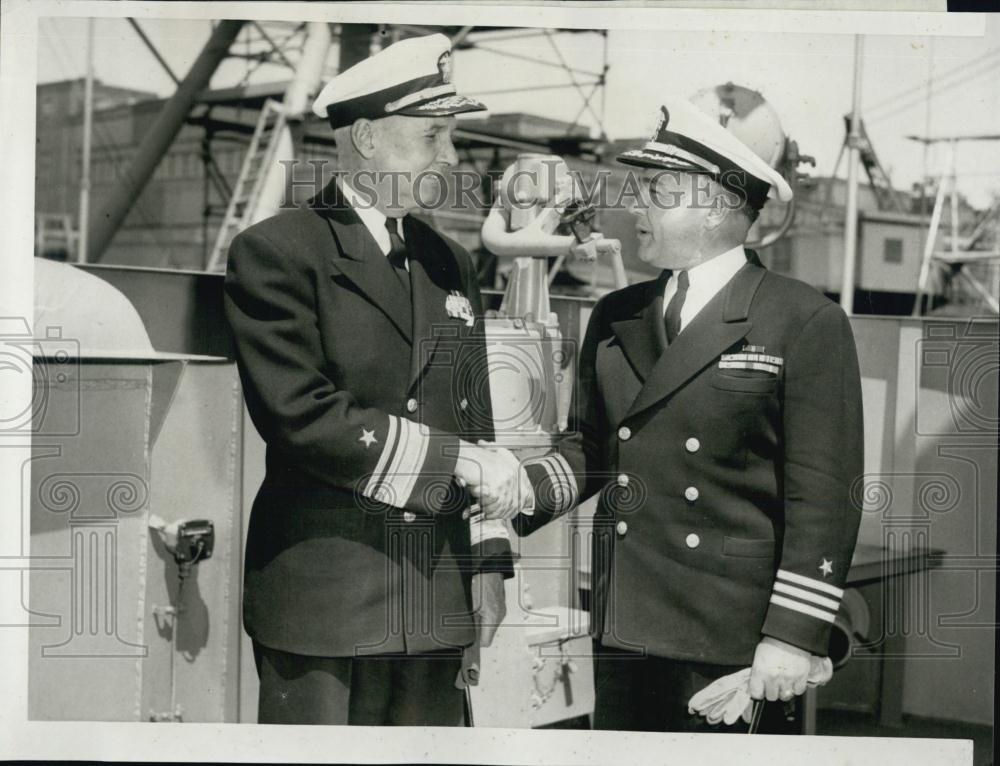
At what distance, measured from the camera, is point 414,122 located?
9.59 ft

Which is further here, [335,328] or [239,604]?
[239,604]

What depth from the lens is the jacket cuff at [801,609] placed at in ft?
8.93

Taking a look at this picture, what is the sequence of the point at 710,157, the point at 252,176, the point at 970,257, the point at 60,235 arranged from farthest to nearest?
the point at 60,235 → the point at 252,176 → the point at 970,257 → the point at 710,157

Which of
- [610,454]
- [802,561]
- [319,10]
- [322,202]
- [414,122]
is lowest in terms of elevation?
[802,561]

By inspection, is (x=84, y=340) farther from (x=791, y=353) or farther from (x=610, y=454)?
(x=791, y=353)

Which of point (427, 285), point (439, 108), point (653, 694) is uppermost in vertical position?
point (439, 108)

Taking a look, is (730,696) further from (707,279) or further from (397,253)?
(397,253)

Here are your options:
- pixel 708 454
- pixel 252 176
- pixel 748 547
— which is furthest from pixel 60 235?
pixel 748 547

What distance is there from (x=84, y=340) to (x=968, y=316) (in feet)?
8.68

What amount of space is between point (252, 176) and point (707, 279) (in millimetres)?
1784

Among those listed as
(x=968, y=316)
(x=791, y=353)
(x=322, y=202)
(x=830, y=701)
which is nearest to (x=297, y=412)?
(x=322, y=202)

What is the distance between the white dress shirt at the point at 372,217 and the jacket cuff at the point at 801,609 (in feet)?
4.25

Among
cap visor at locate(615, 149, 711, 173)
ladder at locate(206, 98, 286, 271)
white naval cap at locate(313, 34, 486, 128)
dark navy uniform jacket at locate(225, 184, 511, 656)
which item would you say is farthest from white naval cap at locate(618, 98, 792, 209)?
ladder at locate(206, 98, 286, 271)

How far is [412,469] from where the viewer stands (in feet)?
9.12
